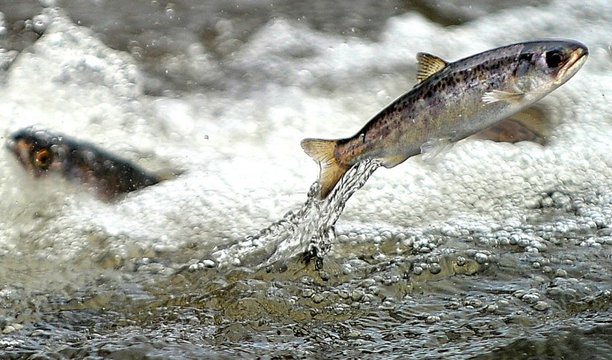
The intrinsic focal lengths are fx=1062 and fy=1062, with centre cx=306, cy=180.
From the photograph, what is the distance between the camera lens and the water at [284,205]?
3344mm

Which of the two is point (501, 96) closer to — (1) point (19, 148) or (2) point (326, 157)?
(2) point (326, 157)

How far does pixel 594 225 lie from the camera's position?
4.27 m

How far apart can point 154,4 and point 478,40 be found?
1.89m

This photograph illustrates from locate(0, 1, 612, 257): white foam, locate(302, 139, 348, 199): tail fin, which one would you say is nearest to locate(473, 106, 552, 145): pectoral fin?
locate(0, 1, 612, 257): white foam

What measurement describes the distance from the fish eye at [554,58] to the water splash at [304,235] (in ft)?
3.14

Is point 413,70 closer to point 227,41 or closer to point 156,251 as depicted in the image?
point 227,41

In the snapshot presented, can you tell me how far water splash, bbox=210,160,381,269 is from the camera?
401 centimetres

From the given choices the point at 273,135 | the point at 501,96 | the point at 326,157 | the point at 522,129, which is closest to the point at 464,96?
the point at 501,96

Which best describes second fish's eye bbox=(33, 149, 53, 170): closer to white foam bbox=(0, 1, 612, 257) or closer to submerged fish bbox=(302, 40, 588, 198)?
white foam bbox=(0, 1, 612, 257)

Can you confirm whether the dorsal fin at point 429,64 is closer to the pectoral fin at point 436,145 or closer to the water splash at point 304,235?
the pectoral fin at point 436,145

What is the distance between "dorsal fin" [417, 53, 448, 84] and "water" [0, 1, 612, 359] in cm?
60

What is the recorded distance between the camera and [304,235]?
163 inches

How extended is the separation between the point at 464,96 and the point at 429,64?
0.51 ft

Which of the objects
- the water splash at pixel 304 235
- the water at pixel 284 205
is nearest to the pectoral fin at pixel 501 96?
the water at pixel 284 205
